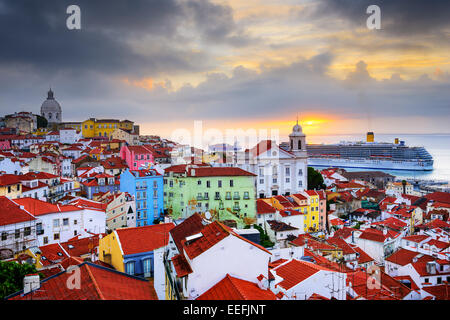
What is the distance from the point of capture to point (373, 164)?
60.6m

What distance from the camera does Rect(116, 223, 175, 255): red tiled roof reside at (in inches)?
252

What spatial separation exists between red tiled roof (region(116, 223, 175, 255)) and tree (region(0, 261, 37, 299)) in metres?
1.62

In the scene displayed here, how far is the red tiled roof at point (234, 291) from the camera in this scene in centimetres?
334

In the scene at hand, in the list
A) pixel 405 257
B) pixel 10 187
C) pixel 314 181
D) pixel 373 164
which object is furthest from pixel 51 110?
pixel 373 164

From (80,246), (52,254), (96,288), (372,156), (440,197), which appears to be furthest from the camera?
→ (372,156)

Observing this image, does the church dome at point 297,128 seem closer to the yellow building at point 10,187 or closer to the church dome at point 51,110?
the yellow building at point 10,187

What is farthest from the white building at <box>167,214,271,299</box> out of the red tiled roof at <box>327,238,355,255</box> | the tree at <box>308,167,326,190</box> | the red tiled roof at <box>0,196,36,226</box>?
the tree at <box>308,167,326,190</box>

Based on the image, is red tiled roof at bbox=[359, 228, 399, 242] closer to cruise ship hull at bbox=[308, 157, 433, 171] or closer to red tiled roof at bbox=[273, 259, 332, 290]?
red tiled roof at bbox=[273, 259, 332, 290]

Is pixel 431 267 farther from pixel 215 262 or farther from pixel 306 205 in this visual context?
pixel 306 205

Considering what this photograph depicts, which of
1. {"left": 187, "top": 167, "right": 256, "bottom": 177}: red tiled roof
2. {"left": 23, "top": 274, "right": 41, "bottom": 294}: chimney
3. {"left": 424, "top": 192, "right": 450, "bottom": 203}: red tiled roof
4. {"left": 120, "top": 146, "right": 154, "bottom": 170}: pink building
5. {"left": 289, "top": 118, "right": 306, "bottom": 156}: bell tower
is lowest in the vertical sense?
{"left": 424, "top": 192, "right": 450, "bottom": 203}: red tiled roof

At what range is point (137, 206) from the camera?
1596cm

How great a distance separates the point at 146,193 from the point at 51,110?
36.3 meters

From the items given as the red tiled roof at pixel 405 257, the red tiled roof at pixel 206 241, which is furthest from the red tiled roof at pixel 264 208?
the red tiled roof at pixel 206 241
